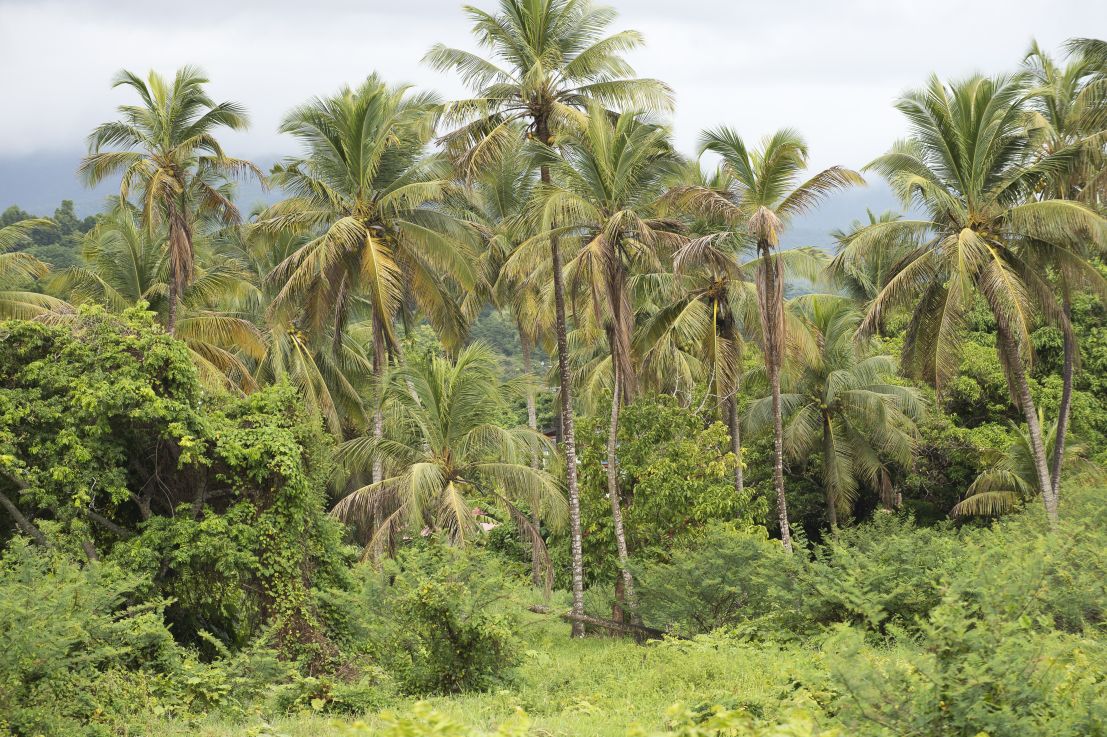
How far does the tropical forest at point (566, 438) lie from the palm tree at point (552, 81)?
7cm

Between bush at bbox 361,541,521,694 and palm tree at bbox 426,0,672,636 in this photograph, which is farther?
palm tree at bbox 426,0,672,636

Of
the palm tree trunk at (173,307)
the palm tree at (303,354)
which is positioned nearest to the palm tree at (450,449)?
the palm tree at (303,354)

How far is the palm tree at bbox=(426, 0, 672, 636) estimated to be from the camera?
19922mm

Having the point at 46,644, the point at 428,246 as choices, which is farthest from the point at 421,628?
the point at 428,246

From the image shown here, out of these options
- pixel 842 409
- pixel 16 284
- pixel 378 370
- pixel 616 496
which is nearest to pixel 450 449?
pixel 616 496

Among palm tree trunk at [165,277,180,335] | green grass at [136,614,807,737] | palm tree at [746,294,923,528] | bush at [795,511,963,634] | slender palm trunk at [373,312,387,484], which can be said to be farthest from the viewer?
palm tree at [746,294,923,528]

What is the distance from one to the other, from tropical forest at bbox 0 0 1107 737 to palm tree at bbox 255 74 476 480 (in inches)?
3.8

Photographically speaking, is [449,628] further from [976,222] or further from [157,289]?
[157,289]

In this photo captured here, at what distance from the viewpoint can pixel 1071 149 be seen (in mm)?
18125

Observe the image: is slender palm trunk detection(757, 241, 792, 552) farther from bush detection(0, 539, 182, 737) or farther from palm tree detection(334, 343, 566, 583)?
bush detection(0, 539, 182, 737)

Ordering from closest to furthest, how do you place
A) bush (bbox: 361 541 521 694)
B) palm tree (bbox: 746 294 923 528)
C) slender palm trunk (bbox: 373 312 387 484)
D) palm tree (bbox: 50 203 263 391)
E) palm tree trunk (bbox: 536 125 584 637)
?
bush (bbox: 361 541 521 694), palm tree trunk (bbox: 536 125 584 637), slender palm trunk (bbox: 373 312 387 484), palm tree (bbox: 50 203 263 391), palm tree (bbox: 746 294 923 528)

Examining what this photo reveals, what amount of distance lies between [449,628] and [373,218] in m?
11.1

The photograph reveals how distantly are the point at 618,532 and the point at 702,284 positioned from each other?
6.62 metres

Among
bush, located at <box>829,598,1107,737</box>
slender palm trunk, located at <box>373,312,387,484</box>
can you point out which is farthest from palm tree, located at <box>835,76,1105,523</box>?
bush, located at <box>829,598,1107,737</box>
